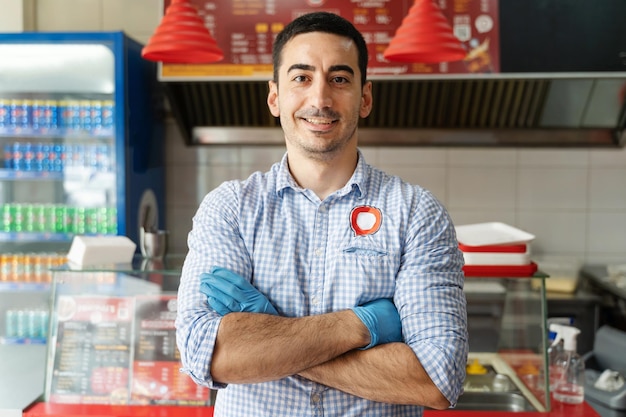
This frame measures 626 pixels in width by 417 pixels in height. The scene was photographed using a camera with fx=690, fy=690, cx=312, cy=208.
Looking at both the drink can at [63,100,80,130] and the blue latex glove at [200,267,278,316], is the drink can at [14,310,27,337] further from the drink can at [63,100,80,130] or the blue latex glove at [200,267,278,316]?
the blue latex glove at [200,267,278,316]

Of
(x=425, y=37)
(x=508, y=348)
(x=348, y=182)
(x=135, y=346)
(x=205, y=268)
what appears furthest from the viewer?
(x=425, y=37)

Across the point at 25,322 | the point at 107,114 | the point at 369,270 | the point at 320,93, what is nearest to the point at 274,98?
the point at 320,93

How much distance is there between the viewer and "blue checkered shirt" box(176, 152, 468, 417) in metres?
1.52

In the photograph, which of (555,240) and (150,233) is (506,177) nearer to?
(555,240)

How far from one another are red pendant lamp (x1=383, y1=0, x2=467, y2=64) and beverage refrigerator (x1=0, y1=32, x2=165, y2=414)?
6.09 feet

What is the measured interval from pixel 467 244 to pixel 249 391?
1.13 metres

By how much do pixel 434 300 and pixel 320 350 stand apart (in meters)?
A: 0.28

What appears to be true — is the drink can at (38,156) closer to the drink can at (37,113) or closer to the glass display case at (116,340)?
the drink can at (37,113)

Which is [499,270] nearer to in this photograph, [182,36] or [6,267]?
[182,36]

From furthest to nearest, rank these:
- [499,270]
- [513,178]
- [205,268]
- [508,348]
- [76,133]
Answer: [513,178]
[76,133]
[508,348]
[499,270]
[205,268]

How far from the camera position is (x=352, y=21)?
4160 mm

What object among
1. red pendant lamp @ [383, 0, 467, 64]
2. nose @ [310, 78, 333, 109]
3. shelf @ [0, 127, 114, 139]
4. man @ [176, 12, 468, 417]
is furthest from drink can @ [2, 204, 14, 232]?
nose @ [310, 78, 333, 109]

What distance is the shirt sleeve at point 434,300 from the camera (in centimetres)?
149

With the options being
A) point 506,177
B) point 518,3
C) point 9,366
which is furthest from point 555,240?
point 9,366
